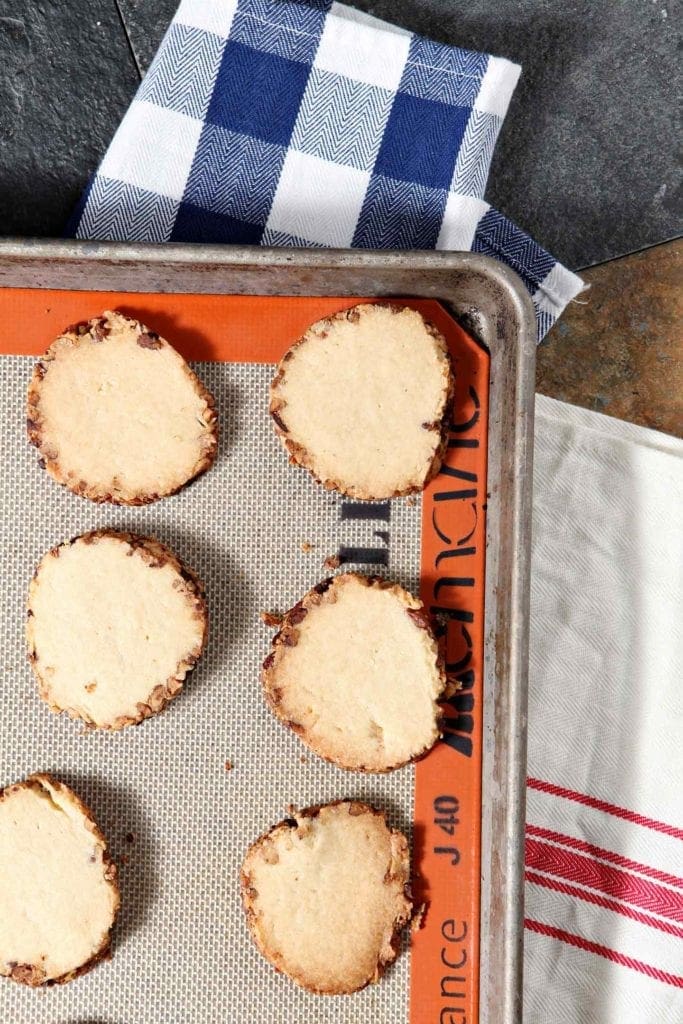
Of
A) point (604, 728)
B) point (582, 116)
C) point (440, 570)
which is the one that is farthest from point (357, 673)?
point (582, 116)

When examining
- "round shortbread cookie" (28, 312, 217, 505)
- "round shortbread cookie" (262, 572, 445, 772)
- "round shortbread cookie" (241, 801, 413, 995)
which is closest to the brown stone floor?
"round shortbread cookie" (262, 572, 445, 772)

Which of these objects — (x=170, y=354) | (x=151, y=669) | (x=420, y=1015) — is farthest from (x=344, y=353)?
(x=420, y=1015)

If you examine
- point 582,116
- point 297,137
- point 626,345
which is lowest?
point 626,345

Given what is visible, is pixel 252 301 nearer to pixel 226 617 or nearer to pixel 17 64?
pixel 226 617

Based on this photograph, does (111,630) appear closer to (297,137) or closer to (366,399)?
(366,399)

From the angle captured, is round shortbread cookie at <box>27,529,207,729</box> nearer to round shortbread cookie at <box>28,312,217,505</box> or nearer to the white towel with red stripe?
round shortbread cookie at <box>28,312,217,505</box>

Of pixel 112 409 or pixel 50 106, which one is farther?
pixel 50 106
